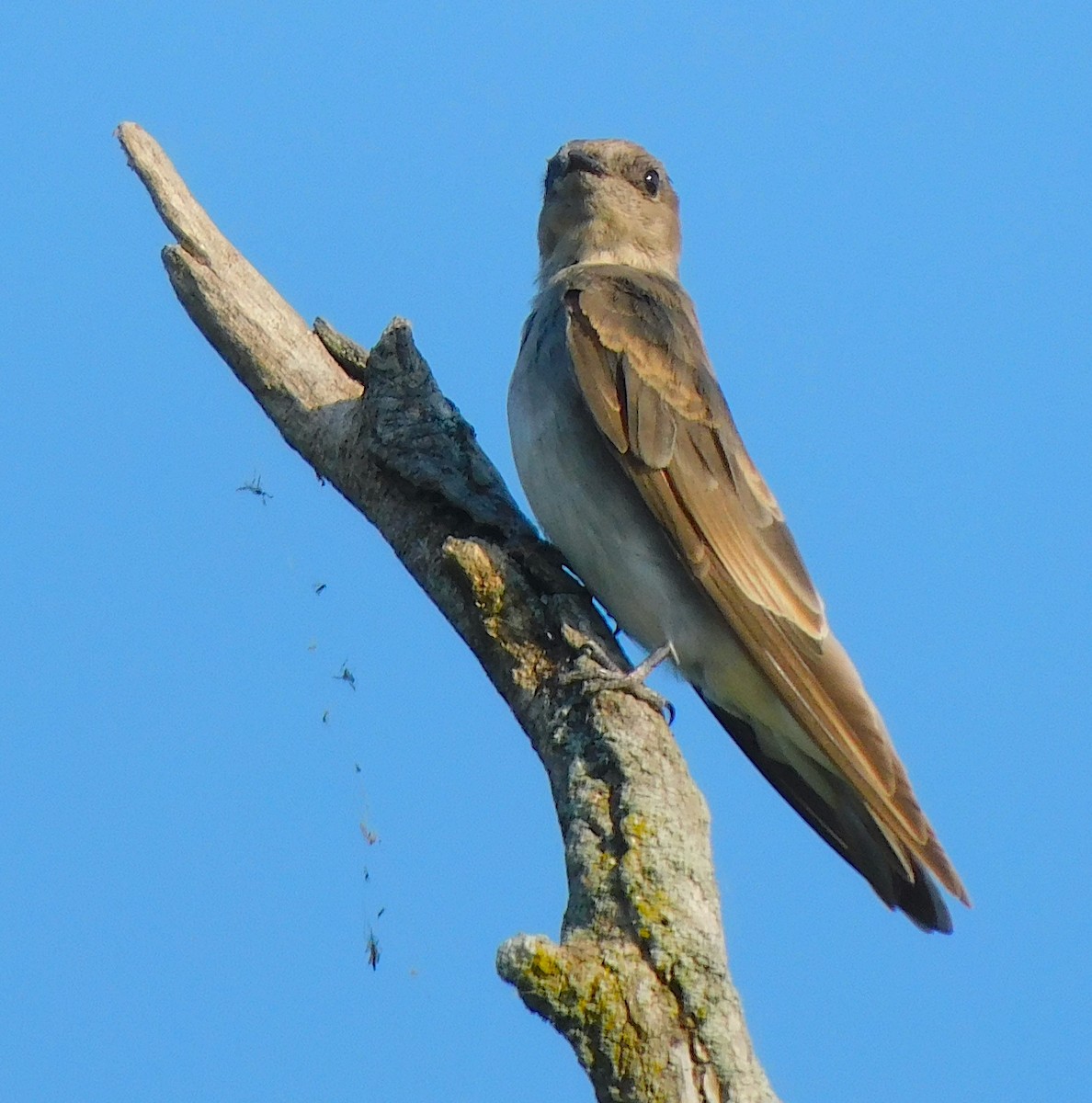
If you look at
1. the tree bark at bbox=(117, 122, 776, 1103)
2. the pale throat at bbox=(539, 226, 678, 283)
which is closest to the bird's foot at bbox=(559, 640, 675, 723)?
the tree bark at bbox=(117, 122, 776, 1103)

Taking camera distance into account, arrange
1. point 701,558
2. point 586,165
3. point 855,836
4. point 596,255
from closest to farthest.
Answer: point 701,558
point 855,836
point 596,255
point 586,165

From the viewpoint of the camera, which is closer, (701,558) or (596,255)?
(701,558)

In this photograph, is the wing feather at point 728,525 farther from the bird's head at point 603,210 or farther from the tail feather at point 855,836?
the bird's head at point 603,210

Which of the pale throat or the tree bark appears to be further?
the pale throat

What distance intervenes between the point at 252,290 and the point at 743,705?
2.50 meters

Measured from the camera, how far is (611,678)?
5102 millimetres

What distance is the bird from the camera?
596 cm

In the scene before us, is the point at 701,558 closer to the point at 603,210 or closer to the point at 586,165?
the point at 603,210

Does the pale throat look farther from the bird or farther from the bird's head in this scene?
the bird

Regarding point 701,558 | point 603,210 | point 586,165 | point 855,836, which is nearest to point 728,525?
point 701,558

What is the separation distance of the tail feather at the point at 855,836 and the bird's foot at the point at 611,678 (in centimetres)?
111

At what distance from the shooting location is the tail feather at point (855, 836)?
603 cm

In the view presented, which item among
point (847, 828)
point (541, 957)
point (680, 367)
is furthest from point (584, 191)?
point (541, 957)

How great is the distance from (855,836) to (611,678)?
1740mm
